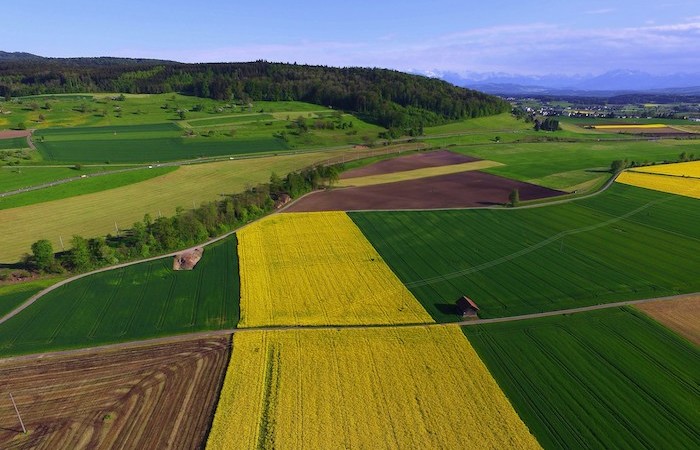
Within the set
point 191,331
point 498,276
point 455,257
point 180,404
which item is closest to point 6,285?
point 191,331

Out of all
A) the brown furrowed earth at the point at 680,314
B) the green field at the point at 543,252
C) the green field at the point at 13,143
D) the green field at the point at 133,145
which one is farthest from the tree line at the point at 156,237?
the green field at the point at 13,143

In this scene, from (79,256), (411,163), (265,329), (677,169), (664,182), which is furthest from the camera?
(411,163)

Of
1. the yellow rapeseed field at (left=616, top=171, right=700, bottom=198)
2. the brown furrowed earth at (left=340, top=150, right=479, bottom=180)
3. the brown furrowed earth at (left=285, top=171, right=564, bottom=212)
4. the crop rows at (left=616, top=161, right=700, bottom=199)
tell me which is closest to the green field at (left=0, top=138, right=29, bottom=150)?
the brown furrowed earth at (left=285, top=171, right=564, bottom=212)

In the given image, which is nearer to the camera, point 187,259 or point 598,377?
point 598,377

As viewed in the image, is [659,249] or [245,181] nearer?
[659,249]

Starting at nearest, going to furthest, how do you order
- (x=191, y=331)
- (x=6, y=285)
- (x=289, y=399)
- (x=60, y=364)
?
1. (x=289, y=399)
2. (x=60, y=364)
3. (x=191, y=331)
4. (x=6, y=285)

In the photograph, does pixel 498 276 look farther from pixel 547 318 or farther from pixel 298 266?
pixel 298 266

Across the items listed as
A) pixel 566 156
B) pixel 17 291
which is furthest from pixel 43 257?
pixel 566 156

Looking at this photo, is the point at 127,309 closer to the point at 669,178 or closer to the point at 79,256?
the point at 79,256
